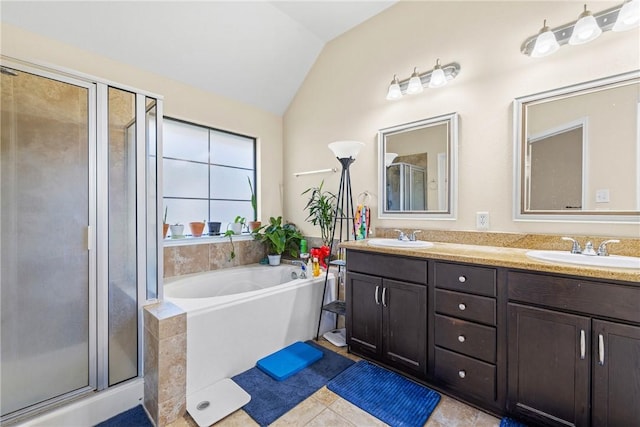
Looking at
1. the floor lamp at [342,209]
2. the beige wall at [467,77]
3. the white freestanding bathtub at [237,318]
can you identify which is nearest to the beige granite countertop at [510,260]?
the beige wall at [467,77]

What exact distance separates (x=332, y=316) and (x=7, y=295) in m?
2.20

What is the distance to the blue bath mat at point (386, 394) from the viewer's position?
4.85ft

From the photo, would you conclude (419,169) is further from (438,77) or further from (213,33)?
(213,33)

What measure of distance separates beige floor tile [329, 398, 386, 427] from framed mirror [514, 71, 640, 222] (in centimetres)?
156

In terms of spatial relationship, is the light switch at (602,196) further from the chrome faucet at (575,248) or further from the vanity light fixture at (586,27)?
the vanity light fixture at (586,27)

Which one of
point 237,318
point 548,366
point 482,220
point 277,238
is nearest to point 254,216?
point 277,238

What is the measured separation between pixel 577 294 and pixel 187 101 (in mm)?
3197

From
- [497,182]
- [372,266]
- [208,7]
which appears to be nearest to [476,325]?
[372,266]

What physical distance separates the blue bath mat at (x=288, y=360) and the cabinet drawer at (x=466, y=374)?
34.8 inches

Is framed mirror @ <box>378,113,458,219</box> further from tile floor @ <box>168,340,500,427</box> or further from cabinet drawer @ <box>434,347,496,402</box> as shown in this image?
tile floor @ <box>168,340,500,427</box>

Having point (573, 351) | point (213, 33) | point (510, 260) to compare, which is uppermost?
point (213, 33)

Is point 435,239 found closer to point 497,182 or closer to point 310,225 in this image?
point 497,182

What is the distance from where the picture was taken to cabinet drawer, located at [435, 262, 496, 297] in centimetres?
147

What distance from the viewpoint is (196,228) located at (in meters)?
2.70
